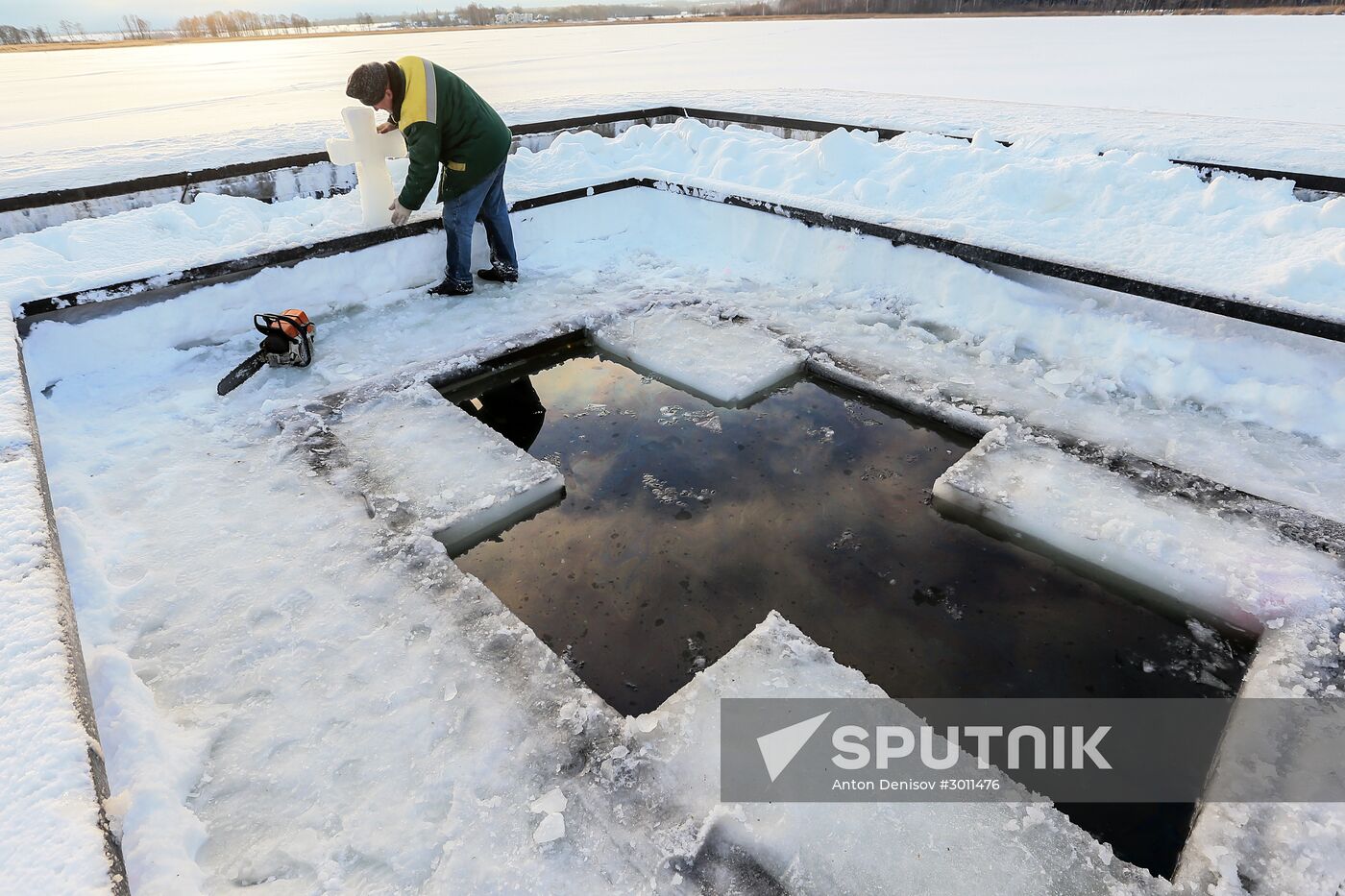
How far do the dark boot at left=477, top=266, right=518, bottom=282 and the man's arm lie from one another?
774 millimetres

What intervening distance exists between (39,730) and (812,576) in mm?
2282

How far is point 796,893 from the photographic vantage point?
1635mm

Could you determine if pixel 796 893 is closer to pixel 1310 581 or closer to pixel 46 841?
pixel 46 841

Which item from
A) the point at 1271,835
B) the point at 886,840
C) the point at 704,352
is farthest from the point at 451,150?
the point at 1271,835

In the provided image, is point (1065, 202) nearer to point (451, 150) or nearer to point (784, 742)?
point (451, 150)

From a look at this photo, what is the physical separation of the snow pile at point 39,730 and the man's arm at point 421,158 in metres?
2.90

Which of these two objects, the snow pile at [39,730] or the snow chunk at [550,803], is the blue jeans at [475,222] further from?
the snow chunk at [550,803]

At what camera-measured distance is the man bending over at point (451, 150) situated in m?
4.12

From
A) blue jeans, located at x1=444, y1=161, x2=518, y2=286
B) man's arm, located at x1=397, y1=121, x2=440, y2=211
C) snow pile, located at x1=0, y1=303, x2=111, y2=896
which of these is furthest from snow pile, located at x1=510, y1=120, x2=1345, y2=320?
snow pile, located at x1=0, y1=303, x2=111, y2=896

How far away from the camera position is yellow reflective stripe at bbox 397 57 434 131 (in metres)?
4.10

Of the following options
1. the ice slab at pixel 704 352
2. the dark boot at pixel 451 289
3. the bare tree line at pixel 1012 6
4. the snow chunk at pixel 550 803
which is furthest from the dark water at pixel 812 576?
the bare tree line at pixel 1012 6

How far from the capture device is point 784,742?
198 centimetres

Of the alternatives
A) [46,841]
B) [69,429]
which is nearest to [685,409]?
[46,841]

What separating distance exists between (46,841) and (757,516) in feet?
7.62
